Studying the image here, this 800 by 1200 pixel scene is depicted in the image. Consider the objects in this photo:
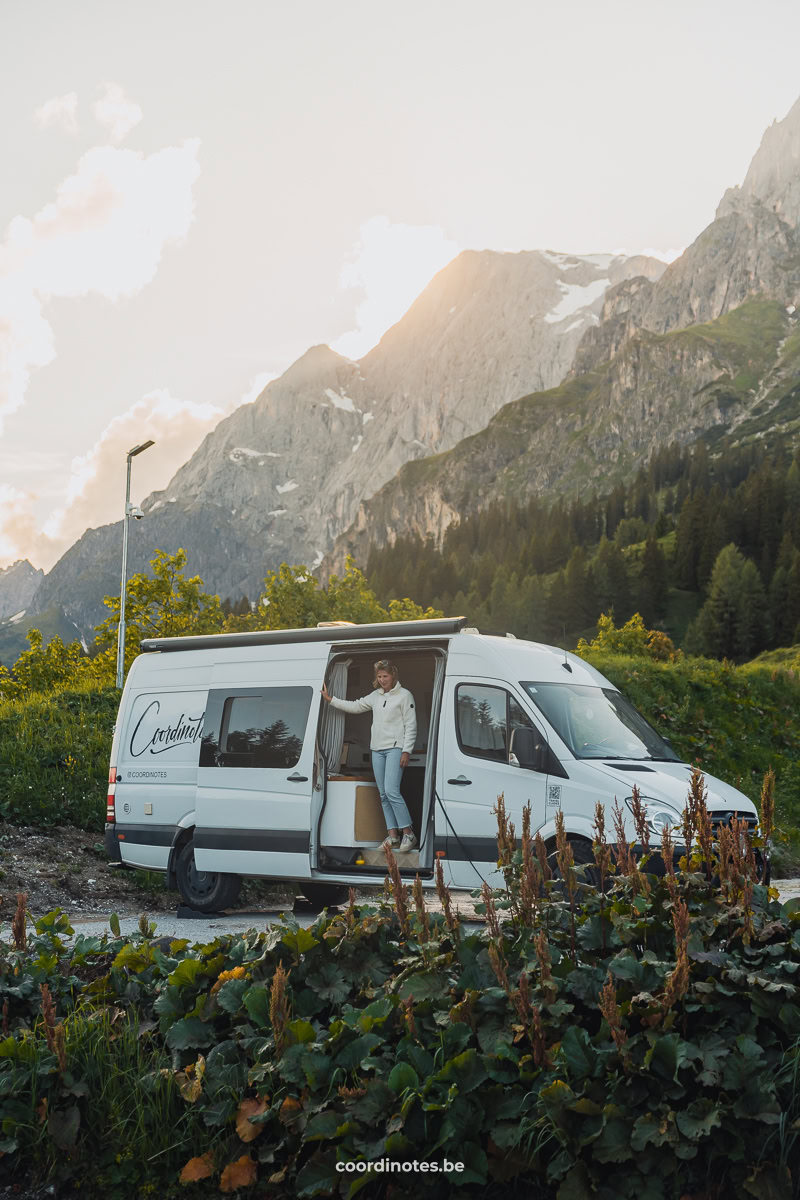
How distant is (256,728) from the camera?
1134 cm

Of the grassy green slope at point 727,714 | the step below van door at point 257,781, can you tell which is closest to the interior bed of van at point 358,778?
the step below van door at point 257,781

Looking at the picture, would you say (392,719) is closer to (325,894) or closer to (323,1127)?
(325,894)

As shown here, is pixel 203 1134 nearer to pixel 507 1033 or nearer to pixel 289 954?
pixel 289 954

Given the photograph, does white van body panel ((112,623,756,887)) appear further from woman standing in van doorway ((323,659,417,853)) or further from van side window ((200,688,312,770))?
woman standing in van doorway ((323,659,417,853))

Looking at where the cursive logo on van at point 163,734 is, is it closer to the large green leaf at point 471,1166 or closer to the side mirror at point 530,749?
the side mirror at point 530,749

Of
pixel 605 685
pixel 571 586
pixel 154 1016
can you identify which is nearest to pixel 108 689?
pixel 605 685

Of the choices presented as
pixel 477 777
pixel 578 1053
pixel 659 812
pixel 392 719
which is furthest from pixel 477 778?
pixel 578 1053

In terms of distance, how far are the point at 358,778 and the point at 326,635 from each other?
5.22ft

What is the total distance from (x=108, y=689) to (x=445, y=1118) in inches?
643

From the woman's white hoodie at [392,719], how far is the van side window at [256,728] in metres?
0.81

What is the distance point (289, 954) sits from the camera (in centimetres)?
445

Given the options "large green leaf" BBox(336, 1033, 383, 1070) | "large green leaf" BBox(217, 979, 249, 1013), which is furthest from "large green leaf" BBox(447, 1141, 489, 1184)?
"large green leaf" BBox(217, 979, 249, 1013)

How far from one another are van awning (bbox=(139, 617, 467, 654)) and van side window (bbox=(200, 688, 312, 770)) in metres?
0.59

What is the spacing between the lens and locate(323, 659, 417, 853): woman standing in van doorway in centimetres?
1051
